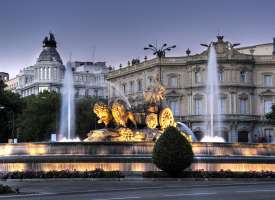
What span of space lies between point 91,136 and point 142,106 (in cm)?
321

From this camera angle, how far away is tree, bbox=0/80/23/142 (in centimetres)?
8075

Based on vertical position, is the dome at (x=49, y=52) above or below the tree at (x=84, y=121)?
above

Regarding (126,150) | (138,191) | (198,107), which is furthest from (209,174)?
(198,107)

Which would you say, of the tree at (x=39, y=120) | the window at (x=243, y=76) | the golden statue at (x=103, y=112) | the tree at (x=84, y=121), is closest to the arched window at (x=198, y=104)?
the window at (x=243, y=76)

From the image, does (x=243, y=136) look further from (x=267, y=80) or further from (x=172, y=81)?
(x=172, y=81)

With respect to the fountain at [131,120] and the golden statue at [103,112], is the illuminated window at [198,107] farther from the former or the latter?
the golden statue at [103,112]

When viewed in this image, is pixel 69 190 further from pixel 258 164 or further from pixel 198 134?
pixel 198 134

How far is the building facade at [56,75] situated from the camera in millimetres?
148750

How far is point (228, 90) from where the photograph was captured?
95.8 metres

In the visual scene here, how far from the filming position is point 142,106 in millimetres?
36781

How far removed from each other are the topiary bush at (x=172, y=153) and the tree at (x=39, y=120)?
53268mm

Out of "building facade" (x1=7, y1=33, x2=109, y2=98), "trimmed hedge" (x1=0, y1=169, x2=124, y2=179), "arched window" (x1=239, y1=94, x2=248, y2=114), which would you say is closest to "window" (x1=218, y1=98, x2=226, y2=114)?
"arched window" (x1=239, y1=94, x2=248, y2=114)

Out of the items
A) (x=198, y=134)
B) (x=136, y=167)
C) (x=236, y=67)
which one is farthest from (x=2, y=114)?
(x=136, y=167)

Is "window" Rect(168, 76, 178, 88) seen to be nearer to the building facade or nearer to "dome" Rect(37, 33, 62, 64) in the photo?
the building facade
